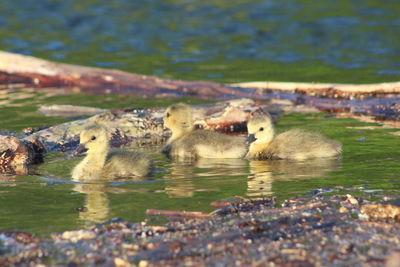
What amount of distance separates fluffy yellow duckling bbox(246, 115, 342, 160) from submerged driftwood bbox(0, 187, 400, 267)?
2.63 m

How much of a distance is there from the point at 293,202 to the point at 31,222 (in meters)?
2.19

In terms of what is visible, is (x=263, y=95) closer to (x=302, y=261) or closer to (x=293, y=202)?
(x=293, y=202)

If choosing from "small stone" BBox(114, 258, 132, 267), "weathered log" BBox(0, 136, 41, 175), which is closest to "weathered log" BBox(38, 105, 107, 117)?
"weathered log" BBox(0, 136, 41, 175)

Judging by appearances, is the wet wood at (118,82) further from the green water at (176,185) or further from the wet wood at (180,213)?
the wet wood at (180,213)

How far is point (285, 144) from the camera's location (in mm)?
9562

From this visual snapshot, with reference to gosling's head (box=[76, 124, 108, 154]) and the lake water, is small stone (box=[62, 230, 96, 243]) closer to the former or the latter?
the lake water

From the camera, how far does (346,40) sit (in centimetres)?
2038

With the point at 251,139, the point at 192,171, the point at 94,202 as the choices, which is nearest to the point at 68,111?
the point at 251,139

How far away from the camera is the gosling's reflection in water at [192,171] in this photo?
7.82m

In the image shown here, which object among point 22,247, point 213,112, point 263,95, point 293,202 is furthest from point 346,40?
point 22,247

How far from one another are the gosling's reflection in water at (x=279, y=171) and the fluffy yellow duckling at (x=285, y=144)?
0.11m

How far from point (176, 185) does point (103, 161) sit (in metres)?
1.01

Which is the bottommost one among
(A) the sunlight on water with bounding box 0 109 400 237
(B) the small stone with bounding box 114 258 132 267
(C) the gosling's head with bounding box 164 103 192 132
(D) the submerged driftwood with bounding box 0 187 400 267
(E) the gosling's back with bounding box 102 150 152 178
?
(B) the small stone with bounding box 114 258 132 267

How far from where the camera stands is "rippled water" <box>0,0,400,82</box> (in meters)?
17.5
